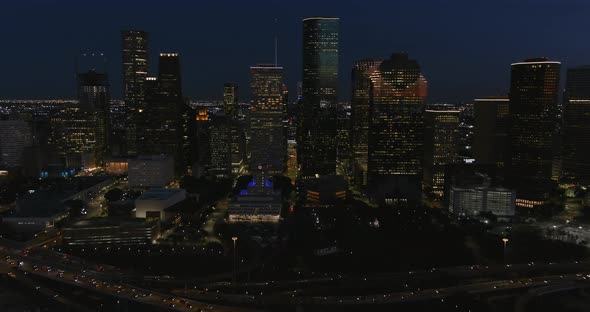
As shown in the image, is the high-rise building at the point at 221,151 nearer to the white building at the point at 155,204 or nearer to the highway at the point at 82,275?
the white building at the point at 155,204

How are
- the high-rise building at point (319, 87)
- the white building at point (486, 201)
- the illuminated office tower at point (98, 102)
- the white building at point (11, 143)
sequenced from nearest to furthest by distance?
the white building at point (486, 201) → the white building at point (11, 143) → the high-rise building at point (319, 87) → the illuminated office tower at point (98, 102)

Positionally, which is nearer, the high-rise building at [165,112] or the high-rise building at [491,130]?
the high-rise building at [491,130]

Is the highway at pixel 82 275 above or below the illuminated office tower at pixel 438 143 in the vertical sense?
below

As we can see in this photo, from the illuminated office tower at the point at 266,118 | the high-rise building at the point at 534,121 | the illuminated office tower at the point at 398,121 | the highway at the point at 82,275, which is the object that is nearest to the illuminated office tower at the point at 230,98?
the illuminated office tower at the point at 266,118

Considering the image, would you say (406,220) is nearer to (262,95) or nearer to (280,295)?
(280,295)

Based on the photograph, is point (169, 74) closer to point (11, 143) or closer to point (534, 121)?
point (11, 143)

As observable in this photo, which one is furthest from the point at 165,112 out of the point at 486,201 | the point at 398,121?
the point at 486,201

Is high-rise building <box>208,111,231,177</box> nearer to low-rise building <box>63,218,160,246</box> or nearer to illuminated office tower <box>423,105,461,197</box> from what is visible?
illuminated office tower <box>423,105,461,197</box>
